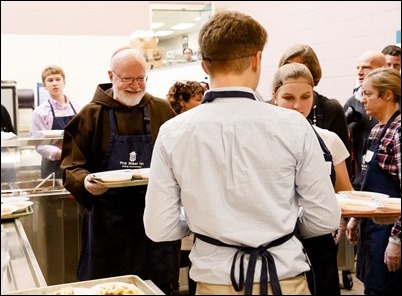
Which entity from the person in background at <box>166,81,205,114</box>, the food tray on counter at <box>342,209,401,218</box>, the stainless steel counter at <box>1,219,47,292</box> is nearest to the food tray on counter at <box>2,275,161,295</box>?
the stainless steel counter at <box>1,219,47,292</box>

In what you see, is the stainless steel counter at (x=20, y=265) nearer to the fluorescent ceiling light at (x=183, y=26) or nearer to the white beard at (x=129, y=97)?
the white beard at (x=129, y=97)

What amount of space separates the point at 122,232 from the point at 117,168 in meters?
0.28

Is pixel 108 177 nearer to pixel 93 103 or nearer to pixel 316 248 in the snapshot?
pixel 93 103

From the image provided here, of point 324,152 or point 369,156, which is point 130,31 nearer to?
point 369,156

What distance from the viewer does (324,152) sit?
1984mm

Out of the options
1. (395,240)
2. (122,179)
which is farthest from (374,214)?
(122,179)

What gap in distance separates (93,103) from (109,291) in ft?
4.22

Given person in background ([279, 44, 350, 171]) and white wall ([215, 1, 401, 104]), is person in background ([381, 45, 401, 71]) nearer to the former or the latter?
white wall ([215, 1, 401, 104])

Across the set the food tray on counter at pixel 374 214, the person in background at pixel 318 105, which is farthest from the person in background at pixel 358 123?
the food tray on counter at pixel 374 214

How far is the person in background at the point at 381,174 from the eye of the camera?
7.93 ft

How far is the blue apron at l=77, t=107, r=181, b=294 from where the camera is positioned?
233cm

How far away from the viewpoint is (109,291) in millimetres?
1288

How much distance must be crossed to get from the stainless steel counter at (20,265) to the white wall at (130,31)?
125 cm

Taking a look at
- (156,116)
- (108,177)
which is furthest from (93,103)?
(108,177)
